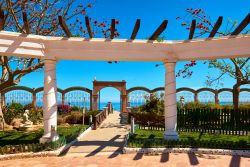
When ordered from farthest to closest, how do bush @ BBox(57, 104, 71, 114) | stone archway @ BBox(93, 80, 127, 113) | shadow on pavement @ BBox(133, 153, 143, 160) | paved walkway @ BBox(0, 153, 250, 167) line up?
stone archway @ BBox(93, 80, 127, 113) < bush @ BBox(57, 104, 71, 114) < shadow on pavement @ BBox(133, 153, 143, 160) < paved walkway @ BBox(0, 153, 250, 167)

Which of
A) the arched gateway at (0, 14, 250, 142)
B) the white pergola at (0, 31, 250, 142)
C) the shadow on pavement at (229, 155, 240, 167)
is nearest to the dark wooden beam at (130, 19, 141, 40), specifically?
the arched gateway at (0, 14, 250, 142)

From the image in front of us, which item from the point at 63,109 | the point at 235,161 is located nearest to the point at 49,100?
the point at 235,161

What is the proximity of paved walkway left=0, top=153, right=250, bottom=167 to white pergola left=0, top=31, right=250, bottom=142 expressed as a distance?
1.63 m

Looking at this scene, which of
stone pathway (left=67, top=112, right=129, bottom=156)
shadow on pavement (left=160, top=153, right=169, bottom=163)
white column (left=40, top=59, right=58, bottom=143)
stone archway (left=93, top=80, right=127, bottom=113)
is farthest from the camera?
stone archway (left=93, top=80, right=127, bottom=113)

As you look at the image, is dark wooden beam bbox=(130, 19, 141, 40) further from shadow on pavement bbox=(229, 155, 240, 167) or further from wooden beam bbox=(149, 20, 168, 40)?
shadow on pavement bbox=(229, 155, 240, 167)

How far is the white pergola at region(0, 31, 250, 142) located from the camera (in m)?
9.45

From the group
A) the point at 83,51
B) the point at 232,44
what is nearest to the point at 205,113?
the point at 232,44

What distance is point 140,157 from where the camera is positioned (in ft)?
27.8

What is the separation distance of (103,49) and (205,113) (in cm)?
792

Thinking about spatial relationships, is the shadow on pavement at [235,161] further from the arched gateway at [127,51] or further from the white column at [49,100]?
the white column at [49,100]

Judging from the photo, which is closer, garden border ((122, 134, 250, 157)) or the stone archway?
garden border ((122, 134, 250, 157))

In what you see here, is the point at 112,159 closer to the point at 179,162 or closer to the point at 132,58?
the point at 179,162

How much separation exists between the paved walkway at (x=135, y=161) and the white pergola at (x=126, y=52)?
1.63 metres

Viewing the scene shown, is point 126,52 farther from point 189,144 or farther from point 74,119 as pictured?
point 74,119
